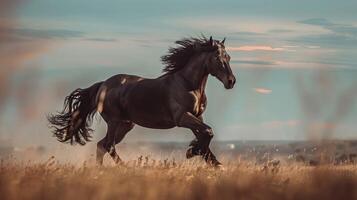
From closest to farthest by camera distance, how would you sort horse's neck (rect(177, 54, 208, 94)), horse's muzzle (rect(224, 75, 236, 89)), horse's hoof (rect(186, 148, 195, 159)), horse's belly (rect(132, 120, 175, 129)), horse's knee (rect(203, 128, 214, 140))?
horse's knee (rect(203, 128, 214, 140)), horse's hoof (rect(186, 148, 195, 159)), horse's muzzle (rect(224, 75, 236, 89)), horse's neck (rect(177, 54, 208, 94)), horse's belly (rect(132, 120, 175, 129))

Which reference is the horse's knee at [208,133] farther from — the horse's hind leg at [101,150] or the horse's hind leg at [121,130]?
the horse's hind leg at [121,130]

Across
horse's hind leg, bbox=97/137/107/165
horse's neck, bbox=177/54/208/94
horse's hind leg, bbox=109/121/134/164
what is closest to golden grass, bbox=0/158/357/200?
horse's neck, bbox=177/54/208/94

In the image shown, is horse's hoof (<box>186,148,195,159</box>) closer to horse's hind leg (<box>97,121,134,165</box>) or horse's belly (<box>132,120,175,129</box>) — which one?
horse's belly (<box>132,120,175,129</box>)

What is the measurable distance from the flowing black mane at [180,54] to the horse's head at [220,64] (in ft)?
1.64

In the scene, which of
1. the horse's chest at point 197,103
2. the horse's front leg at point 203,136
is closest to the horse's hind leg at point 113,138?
the horse's chest at point 197,103

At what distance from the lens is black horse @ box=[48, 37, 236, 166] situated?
15375 mm

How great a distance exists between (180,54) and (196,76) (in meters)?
0.93

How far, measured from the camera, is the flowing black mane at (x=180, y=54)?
16281mm

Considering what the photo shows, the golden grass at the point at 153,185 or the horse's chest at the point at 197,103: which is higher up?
the horse's chest at the point at 197,103

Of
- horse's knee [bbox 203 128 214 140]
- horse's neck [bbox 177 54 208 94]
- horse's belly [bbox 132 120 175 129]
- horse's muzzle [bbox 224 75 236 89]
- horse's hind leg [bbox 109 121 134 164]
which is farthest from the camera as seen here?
horse's hind leg [bbox 109 121 134 164]

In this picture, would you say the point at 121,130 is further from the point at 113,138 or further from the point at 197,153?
the point at 197,153

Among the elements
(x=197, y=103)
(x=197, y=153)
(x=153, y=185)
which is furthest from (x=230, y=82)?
(x=153, y=185)

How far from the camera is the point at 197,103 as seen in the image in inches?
611

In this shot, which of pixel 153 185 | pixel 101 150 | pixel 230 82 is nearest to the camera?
pixel 153 185
